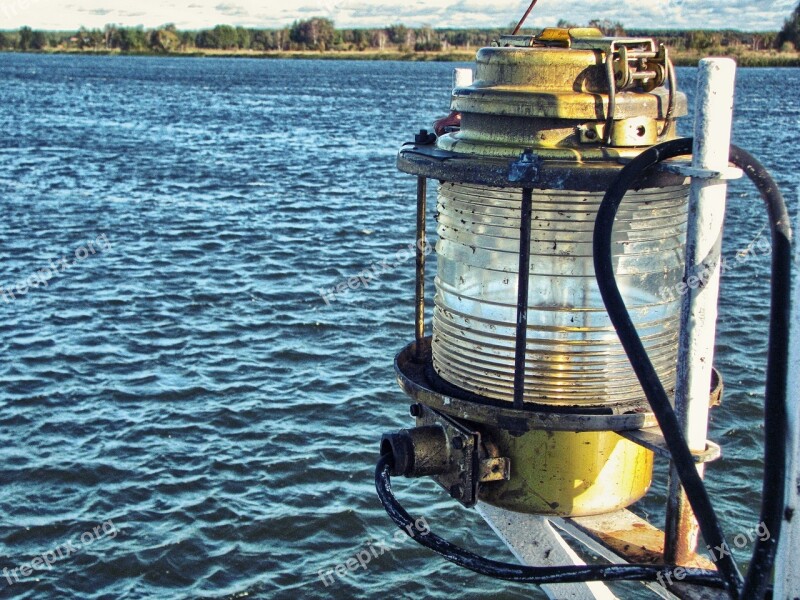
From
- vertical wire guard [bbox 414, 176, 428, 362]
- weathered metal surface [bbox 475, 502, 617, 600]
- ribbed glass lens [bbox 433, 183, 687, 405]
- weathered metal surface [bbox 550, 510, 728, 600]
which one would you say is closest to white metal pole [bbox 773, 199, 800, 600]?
weathered metal surface [bbox 550, 510, 728, 600]

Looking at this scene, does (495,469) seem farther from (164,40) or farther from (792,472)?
(164,40)

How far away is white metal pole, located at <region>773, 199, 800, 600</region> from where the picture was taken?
210 centimetres

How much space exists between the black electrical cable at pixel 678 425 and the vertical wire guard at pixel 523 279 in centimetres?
27

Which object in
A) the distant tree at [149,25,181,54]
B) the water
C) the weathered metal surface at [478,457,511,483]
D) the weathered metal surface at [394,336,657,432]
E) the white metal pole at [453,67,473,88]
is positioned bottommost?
the water

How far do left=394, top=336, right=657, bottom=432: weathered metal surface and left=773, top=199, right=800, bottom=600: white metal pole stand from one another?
2.26 ft

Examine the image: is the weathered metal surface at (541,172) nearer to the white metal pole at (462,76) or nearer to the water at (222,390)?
the white metal pole at (462,76)

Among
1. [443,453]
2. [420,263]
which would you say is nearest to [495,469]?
[443,453]

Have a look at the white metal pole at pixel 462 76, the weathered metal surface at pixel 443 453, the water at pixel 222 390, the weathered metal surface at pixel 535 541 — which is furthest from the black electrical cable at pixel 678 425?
the water at pixel 222 390

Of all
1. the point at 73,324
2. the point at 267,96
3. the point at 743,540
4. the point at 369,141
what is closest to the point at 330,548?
the point at 743,540

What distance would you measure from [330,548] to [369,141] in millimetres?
33492

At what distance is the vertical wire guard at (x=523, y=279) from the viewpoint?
109 inches

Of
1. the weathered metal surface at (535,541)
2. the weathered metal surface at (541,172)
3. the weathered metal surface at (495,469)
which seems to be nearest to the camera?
the weathered metal surface at (541,172)

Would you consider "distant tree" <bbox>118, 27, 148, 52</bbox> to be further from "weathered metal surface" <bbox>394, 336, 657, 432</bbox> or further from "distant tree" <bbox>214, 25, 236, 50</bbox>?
"weathered metal surface" <bbox>394, 336, 657, 432</bbox>

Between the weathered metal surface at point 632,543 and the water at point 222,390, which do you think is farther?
the water at point 222,390
